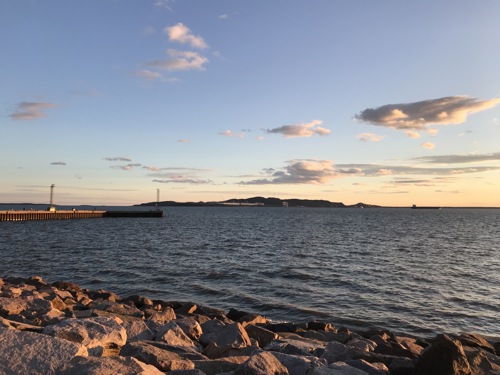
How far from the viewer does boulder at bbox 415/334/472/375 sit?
5.09 m

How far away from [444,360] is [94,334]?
454cm

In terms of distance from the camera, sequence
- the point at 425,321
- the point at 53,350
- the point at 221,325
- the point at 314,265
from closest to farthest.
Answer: the point at 53,350, the point at 221,325, the point at 425,321, the point at 314,265

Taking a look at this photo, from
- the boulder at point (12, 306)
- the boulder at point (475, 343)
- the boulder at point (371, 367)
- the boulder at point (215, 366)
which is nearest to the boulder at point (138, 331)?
the boulder at point (215, 366)

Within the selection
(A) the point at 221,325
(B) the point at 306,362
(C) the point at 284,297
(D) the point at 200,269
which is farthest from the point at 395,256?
(B) the point at 306,362

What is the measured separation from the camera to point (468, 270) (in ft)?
92.9

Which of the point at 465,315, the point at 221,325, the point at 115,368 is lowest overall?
the point at 465,315

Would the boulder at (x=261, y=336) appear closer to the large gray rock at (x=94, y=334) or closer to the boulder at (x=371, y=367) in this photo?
the boulder at (x=371, y=367)

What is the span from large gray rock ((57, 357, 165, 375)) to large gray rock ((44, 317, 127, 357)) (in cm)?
126

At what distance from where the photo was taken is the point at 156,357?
17.8 ft

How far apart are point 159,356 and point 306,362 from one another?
1.93 m

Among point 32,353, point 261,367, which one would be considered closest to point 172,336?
point 261,367

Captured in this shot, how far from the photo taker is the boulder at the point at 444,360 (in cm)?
509

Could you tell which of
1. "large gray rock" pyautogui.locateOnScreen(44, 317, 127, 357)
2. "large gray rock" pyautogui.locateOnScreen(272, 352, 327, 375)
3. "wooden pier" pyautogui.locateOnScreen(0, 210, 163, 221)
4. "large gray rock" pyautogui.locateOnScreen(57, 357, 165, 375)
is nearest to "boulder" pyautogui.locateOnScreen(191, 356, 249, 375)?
"large gray rock" pyautogui.locateOnScreen(272, 352, 327, 375)

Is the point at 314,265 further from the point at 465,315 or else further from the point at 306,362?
the point at 306,362
